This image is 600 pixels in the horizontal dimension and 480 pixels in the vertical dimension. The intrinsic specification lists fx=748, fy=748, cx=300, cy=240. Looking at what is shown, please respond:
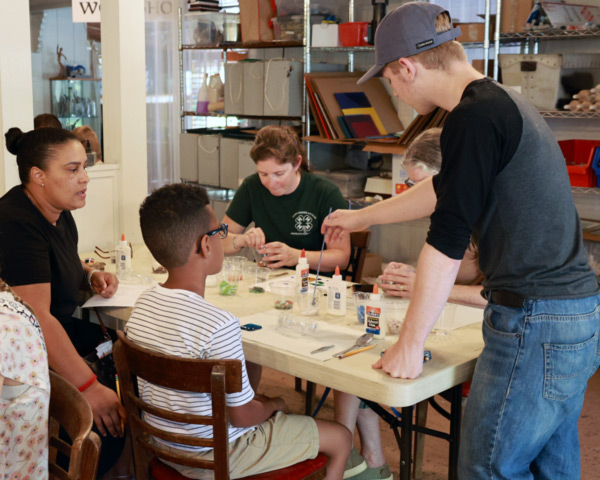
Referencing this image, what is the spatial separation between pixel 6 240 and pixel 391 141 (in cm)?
285

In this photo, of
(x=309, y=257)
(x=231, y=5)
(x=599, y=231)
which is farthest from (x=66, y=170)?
(x=231, y=5)

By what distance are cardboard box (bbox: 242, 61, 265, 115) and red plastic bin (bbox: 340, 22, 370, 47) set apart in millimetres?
764

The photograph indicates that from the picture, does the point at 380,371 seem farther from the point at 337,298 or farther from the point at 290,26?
the point at 290,26

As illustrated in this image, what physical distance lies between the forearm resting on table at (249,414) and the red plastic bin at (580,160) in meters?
2.69

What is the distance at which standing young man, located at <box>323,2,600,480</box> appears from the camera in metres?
1.74

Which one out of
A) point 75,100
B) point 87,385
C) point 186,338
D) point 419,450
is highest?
point 75,100

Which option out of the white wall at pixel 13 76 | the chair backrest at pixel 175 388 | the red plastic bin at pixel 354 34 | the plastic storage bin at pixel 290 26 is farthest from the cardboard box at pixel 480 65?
the chair backrest at pixel 175 388

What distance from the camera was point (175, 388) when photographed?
72.5 inches

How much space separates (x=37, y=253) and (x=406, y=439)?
1314mm

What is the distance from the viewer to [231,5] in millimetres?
6668

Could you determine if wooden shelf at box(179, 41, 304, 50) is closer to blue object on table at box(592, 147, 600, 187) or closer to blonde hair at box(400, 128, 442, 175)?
blue object on table at box(592, 147, 600, 187)

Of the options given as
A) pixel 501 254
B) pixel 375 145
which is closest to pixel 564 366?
pixel 501 254

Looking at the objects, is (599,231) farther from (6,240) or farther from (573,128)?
(6,240)

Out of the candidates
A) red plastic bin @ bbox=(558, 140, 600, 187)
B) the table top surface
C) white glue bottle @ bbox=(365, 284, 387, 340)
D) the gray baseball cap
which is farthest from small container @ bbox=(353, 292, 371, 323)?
red plastic bin @ bbox=(558, 140, 600, 187)
